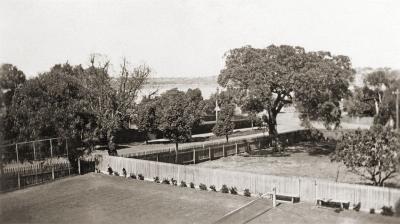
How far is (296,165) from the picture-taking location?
104 feet

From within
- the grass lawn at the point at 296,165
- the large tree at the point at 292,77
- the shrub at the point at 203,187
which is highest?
the large tree at the point at 292,77

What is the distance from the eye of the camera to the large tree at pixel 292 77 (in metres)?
33.1

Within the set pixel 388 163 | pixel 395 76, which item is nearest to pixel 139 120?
pixel 388 163

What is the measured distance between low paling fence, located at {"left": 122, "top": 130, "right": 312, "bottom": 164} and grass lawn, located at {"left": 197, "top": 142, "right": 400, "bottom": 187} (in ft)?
2.68

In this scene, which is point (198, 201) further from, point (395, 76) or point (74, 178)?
point (395, 76)

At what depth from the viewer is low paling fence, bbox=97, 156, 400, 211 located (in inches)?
706

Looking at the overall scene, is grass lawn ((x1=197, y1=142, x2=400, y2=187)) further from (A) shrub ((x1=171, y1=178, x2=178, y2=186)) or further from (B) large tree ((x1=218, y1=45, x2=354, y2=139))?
(A) shrub ((x1=171, y1=178, x2=178, y2=186))

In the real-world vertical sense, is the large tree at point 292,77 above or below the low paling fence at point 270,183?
above

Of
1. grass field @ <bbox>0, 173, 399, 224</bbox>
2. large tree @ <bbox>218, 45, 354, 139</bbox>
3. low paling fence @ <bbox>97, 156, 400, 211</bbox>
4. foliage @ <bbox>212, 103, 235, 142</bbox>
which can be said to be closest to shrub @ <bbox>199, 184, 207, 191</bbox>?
low paling fence @ <bbox>97, 156, 400, 211</bbox>

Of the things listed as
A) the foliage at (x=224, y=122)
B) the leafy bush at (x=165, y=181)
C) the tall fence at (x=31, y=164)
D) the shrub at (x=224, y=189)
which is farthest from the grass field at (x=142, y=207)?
the foliage at (x=224, y=122)

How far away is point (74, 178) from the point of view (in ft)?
88.6

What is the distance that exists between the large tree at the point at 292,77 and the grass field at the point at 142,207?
539 inches

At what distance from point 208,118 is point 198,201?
44.0 meters

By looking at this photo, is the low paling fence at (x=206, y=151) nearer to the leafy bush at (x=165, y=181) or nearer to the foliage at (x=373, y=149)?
the leafy bush at (x=165, y=181)
